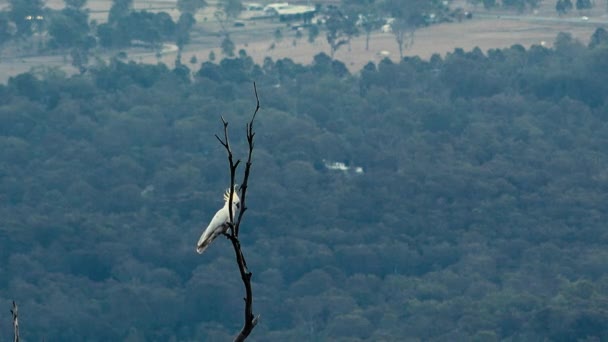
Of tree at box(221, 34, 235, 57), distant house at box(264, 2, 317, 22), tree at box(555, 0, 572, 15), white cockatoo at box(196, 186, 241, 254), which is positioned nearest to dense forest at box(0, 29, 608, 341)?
tree at box(221, 34, 235, 57)

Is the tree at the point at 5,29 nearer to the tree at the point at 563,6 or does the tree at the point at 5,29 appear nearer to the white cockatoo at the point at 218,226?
the tree at the point at 563,6

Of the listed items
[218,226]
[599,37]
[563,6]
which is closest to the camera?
Result: [218,226]

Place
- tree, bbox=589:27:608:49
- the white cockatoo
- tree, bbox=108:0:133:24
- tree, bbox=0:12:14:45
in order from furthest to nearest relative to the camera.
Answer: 1. tree, bbox=108:0:133:24
2. tree, bbox=589:27:608:49
3. tree, bbox=0:12:14:45
4. the white cockatoo

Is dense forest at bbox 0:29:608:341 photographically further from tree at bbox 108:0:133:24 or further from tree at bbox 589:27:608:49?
tree at bbox 108:0:133:24

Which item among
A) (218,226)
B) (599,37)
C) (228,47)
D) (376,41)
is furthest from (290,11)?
(218,226)

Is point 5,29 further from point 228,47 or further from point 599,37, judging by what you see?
point 599,37

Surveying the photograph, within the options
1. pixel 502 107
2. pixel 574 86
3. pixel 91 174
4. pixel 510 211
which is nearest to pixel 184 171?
pixel 91 174

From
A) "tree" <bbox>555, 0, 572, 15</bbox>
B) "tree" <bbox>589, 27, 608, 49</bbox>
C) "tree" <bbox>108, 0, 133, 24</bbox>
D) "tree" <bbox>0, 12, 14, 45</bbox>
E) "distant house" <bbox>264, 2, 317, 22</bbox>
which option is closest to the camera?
"tree" <bbox>0, 12, 14, 45</bbox>
